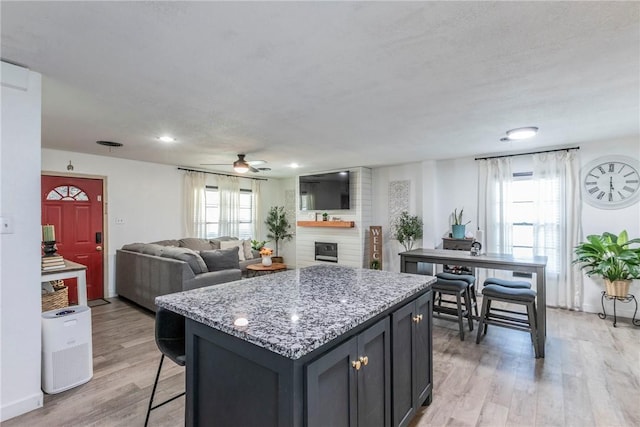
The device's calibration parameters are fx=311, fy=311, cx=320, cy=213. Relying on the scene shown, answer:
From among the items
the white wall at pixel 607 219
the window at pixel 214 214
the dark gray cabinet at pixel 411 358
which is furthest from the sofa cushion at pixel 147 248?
the white wall at pixel 607 219

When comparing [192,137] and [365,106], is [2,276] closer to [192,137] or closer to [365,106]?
[192,137]

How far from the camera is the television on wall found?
6.50 m

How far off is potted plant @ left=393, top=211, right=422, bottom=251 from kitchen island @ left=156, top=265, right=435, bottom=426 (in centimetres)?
382

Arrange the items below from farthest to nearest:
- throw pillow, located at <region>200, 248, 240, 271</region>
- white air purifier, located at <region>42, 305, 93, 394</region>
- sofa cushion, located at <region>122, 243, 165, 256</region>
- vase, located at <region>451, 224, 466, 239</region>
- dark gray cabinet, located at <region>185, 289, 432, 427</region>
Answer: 1. vase, located at <region>451, 224, 466, 239</region>
2. sofa cushion, located at <region>122, 243, 165, 256</region>
3. throw pillow, located at <region>200, 248, 240, 271</region>
4. white air purifier, located at <region>42, 305, 93, 394</region>
5. dark gray cabinet, located at <region>185, 289, 432, 427</region>

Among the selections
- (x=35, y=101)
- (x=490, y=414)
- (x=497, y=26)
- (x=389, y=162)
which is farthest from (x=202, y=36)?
(x=389, y=162)

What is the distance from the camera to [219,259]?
429 centimetres

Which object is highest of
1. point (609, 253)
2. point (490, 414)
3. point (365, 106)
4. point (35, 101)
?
point (365, 106)

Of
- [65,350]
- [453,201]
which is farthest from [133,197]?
[453,201]

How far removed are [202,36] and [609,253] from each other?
4.95 meters

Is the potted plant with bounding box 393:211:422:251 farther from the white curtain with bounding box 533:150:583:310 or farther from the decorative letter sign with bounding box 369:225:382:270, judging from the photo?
the white curtain with bounding box 533:150:583:310

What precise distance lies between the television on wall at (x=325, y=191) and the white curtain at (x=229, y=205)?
4.87 feet

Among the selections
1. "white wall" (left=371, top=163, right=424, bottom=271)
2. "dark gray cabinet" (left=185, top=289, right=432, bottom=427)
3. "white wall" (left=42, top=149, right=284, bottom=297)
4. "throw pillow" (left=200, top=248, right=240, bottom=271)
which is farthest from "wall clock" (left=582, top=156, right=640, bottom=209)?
"white wall" (left=42, top=149, right=284, bottom=297)

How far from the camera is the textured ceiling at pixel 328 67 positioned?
1.52 metres

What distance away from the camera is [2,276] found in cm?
199
